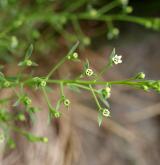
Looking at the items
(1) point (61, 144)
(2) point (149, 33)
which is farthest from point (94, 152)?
(2) point (149, 33)

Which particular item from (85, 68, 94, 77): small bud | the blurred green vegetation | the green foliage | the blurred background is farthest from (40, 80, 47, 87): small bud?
the blurred background

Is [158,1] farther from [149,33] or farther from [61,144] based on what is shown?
[61,144]

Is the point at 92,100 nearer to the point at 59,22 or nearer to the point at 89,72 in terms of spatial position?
the point at 59,22

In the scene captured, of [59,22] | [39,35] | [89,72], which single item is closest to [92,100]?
[39,35]

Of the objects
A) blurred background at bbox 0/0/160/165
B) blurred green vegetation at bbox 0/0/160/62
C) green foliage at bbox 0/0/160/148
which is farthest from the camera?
blurred background at bbox 0/0/160/165

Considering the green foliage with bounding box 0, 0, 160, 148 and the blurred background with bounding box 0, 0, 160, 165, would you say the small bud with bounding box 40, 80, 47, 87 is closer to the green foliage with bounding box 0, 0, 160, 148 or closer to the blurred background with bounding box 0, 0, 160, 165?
the green foliage with bounding box 0, 0, 160, 148

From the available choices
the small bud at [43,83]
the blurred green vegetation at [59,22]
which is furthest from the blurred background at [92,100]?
the small bud at [43,83]

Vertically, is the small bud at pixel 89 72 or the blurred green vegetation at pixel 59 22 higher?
the blurred green vegetation at pixel 59 22

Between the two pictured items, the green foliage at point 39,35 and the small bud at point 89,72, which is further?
the green foliage at point 39,35

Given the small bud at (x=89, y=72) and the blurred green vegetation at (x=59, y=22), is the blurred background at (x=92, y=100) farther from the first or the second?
the small bud at (x=89, y=72)

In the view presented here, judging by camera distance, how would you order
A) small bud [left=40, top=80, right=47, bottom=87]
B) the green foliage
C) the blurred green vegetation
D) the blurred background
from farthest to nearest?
the blurred background
the blurred green vegetation
the green foliage
small bud [left=40, top=80, right=47, bottom=87]
